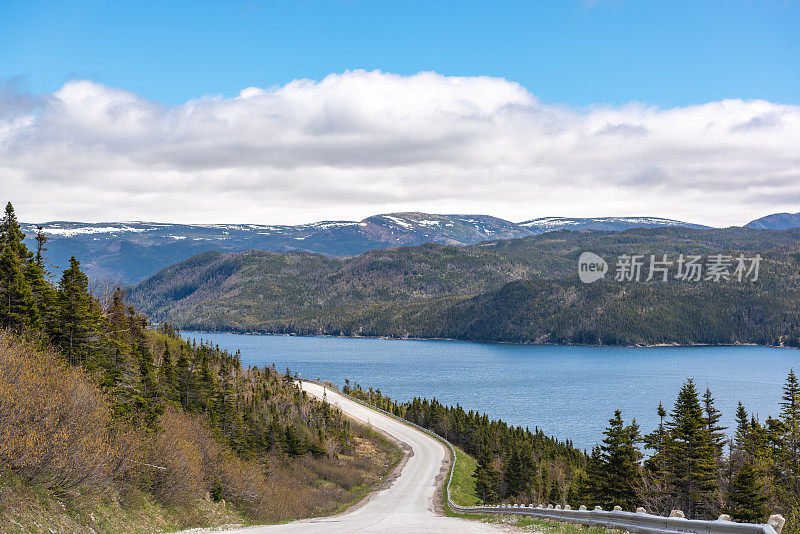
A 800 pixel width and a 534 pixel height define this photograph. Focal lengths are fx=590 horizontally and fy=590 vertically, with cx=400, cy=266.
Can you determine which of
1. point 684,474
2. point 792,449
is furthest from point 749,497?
point 792,449

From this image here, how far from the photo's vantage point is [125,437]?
114 ft

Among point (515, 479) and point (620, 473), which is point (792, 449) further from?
point (515, 479)

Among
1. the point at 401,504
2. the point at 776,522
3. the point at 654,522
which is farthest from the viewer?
the point at 401,504

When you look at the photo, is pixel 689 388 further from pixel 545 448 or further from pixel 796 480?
pixel 545 448

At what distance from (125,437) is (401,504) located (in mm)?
27712

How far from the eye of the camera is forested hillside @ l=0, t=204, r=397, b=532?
2359 cm

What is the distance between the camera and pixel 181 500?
35188mm

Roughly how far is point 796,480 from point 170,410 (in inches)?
2103

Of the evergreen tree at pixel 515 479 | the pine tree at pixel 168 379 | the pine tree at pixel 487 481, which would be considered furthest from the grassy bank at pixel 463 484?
the pine tree at pixel 168 379

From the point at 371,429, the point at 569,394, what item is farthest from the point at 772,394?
the point at 371,429

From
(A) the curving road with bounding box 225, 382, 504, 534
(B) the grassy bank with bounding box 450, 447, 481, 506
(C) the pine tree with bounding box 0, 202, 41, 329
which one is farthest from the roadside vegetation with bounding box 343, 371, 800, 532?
(C) the pine tree with bounding box 0, 202, 41, 329

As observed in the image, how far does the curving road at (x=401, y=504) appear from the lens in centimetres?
2606

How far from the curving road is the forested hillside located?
485cm

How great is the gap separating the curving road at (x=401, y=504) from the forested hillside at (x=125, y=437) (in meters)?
4.85
